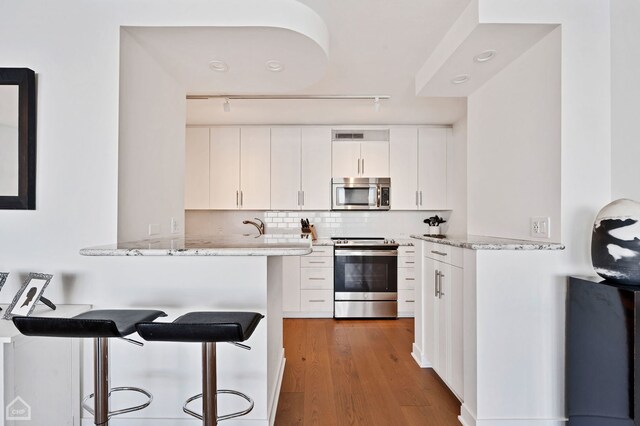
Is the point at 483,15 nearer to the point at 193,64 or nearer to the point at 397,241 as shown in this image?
the point at 193,64

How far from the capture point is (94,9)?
1857mm

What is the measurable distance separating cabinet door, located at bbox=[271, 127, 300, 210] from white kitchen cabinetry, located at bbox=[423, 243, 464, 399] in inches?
84.0

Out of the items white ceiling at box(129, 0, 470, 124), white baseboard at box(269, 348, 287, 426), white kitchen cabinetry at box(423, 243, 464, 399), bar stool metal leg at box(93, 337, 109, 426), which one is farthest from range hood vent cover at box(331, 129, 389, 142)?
bar stool metal leg at box(93, 337, 109, 426)

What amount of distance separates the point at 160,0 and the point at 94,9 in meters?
0.36

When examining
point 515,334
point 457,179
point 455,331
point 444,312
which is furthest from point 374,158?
point 515,334

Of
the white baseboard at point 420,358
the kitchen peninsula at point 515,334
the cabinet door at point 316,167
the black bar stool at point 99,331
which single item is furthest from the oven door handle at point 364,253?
the black bar stool at point 99,331

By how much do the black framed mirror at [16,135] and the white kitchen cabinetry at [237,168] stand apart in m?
2.54

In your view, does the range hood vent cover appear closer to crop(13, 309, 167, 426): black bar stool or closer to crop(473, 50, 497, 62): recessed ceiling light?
crop(473, 50, 497, 62): recessed ceiling light

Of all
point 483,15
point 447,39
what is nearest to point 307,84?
point 447,39

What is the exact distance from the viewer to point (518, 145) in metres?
2.21

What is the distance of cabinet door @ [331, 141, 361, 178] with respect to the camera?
14.4 ft

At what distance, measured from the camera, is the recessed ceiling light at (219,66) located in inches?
87.2

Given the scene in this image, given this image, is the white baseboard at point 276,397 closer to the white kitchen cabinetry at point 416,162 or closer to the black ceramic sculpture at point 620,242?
the black ceramic sculpture at point 620,242

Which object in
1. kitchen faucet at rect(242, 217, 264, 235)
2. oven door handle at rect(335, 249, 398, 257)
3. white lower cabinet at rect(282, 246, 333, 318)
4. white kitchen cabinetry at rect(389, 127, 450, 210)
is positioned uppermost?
white kitchen cabinetry at rect(389, 127, 450, 210)
